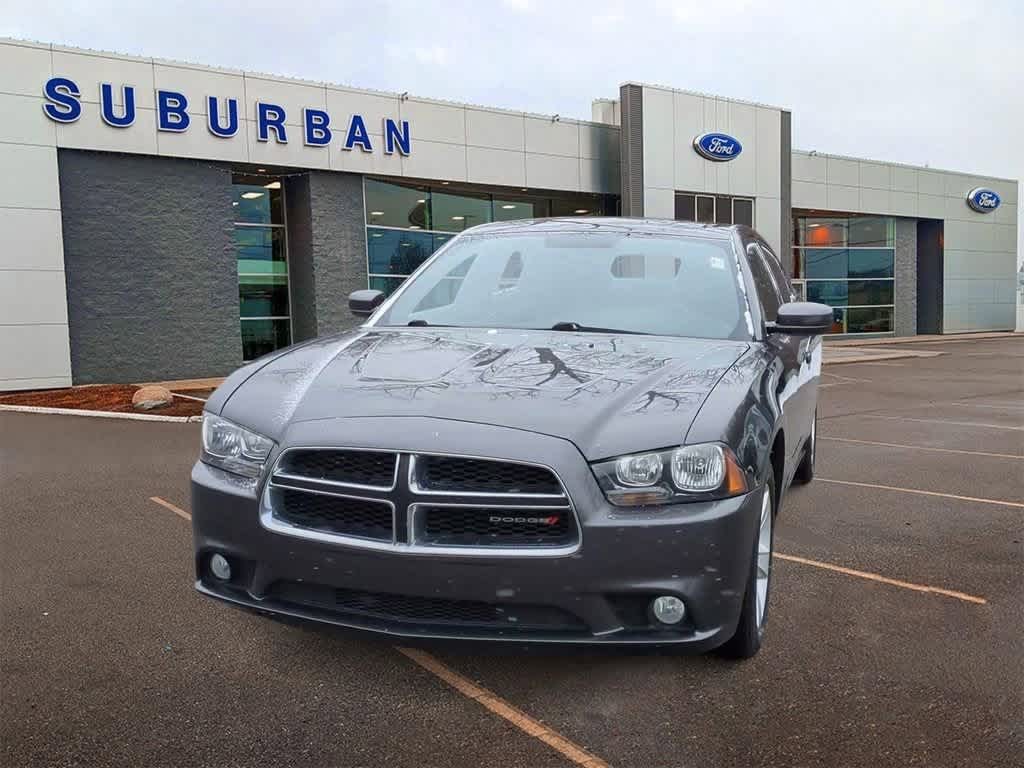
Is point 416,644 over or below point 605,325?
below

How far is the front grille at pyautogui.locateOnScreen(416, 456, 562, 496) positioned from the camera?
9.06 ft

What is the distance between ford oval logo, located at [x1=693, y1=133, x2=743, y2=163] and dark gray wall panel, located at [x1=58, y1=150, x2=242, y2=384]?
45.2ft

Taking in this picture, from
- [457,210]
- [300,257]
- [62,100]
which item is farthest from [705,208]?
[62,100]

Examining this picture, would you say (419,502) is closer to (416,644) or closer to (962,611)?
(416,644)

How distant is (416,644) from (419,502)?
47 centimetres

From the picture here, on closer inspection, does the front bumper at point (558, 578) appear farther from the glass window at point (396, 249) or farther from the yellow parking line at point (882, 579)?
the glass window at point (396, 249)

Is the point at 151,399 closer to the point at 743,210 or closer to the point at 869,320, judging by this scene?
the point at 743,210

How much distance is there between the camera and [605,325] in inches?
159

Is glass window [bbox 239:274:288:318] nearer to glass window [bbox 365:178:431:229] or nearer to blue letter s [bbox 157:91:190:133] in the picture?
glass window [bbox 365:178:431:229]

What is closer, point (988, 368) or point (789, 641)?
point (789, 641)

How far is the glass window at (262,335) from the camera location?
67.9 feet

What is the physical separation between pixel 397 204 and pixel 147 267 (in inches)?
254

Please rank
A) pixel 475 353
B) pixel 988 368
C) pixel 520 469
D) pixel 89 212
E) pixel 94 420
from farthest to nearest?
1. pixel 988 368
2. pixel 89 212
3. pixel 94 420
4. pixel 475 353
5. pixel 520 469

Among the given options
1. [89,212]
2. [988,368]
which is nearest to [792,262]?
[988,368]
